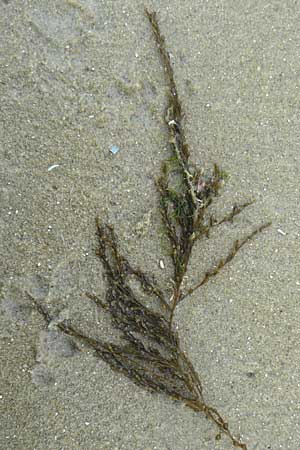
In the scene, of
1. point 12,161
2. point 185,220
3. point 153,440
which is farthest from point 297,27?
point 153,440

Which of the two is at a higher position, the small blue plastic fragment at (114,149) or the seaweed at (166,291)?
the small blue plastic fragment at (114,149)

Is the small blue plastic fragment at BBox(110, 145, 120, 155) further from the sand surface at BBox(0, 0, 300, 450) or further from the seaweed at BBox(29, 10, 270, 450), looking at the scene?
the seaweed at BBox(29, 10, 270, 450)

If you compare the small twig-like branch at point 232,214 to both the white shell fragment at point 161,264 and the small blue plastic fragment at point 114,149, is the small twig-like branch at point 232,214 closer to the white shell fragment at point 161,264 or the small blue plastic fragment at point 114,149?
the white shell fragment at point 161,264

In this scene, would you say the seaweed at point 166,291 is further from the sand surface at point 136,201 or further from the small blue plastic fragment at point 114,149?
the small blue plastic fragment at point 114,149

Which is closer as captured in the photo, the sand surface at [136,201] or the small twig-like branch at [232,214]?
the sand surface at [136,201]

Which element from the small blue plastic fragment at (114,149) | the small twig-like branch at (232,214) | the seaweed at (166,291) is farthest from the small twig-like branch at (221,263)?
the small blue plastic fragment at (114,149)

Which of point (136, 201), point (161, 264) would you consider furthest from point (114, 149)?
point (161, 264)
